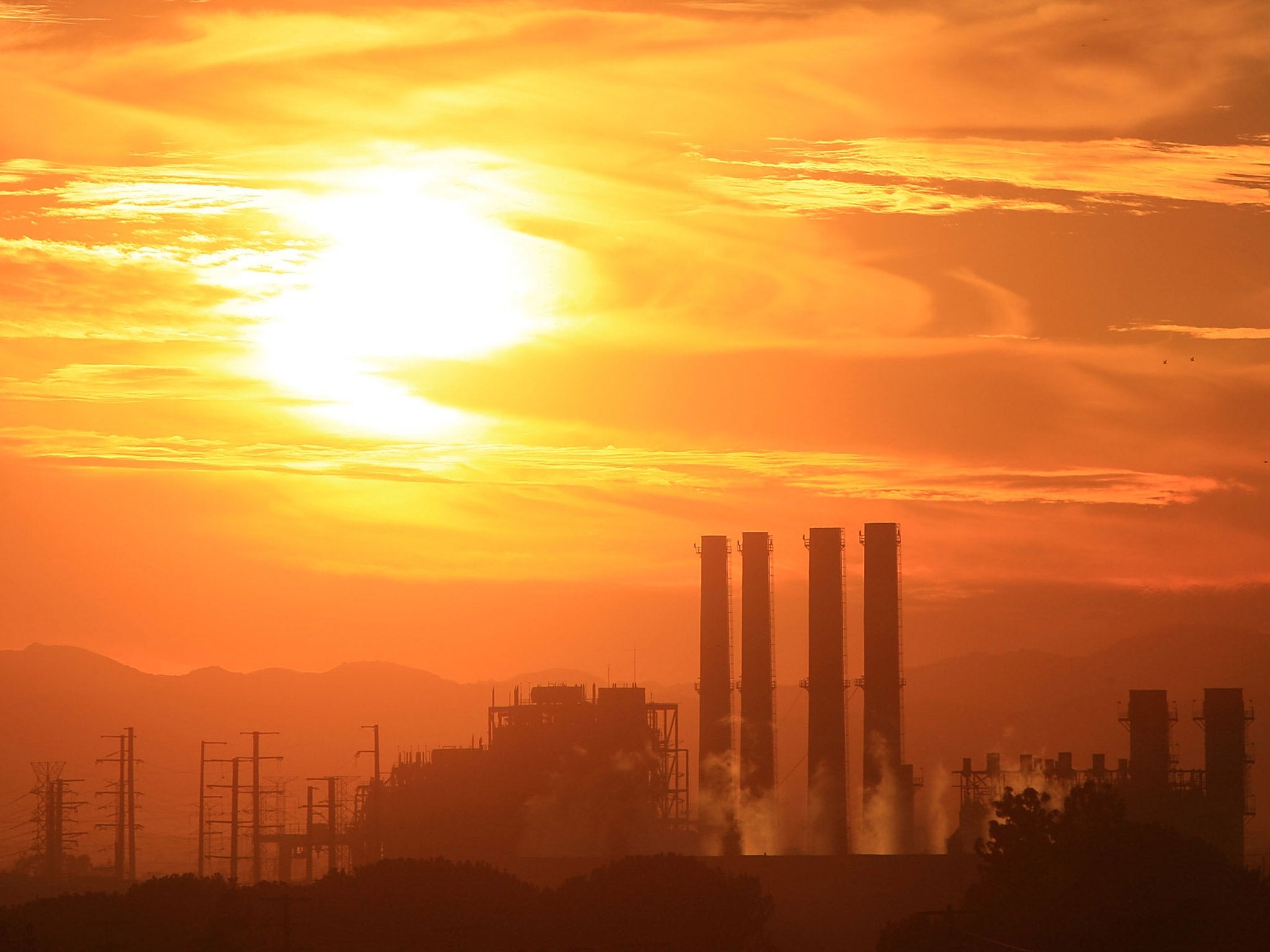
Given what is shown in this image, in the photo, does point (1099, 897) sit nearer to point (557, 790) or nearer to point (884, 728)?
point (884, 728)

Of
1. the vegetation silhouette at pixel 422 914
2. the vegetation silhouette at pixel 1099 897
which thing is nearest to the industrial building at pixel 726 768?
the vegetation silhouette at pixel 422 914

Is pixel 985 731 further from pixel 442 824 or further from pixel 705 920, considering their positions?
pixel 705 920

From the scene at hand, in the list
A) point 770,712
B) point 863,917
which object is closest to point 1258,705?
point 770,712

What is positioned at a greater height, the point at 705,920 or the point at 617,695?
the point at 617,695

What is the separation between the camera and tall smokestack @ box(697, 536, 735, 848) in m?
73.3

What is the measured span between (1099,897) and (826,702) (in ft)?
99.4

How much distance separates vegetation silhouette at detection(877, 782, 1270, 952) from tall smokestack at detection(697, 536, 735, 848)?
27906 mm

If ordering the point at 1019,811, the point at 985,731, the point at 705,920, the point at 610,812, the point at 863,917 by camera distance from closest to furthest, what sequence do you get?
1. the point at 1019,811
2. the point at 705,920
3. the point at 863,917
4. the point at 610,812
5. the point at 985,731

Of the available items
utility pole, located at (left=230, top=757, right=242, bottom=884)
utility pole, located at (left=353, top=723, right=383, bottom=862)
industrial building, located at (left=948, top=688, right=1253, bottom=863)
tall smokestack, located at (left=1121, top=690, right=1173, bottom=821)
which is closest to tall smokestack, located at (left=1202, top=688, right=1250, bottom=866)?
industrial building, located at (left=948, top=688, right=1253, bottom=863)

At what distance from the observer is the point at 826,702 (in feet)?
237

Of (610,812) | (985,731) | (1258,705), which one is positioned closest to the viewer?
(610,812)

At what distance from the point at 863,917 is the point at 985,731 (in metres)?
143

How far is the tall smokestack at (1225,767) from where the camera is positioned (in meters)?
64.3

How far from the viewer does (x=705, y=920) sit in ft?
166
